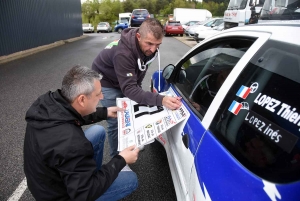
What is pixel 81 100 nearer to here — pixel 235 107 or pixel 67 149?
pixel 67 149

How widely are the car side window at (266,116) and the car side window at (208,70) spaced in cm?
24

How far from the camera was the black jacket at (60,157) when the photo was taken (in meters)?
1.12

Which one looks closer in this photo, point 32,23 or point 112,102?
point 112,102

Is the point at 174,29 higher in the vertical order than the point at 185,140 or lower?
higher

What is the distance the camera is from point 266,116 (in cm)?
96

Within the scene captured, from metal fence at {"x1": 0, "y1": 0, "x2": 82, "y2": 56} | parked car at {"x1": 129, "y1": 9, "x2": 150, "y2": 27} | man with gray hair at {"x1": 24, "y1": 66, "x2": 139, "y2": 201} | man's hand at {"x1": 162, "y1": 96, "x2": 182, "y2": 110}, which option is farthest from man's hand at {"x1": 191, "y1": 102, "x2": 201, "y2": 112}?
parked car at {"x1": 129, "y1": 9, "x2": 150, "y2": 27}

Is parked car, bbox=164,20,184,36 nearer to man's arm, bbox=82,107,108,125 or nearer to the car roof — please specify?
man's arm, bbox=82,107,108,125

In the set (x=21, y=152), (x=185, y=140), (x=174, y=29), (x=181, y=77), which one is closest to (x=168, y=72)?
(x=181, y=77)

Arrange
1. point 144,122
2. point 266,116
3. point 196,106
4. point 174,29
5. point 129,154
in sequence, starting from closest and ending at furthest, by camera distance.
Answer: point 266,116
point 129,154
point 196,106
point 144,122
point 174,29

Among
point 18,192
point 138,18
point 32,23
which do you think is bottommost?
point 18,192

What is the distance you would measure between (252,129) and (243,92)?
0.18 metres

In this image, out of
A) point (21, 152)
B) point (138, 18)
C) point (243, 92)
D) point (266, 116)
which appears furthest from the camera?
point (138, 18)

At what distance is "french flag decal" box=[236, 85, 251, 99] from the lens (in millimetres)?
1070

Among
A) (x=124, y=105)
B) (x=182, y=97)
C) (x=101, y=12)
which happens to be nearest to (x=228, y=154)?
(x=182, y=97)
